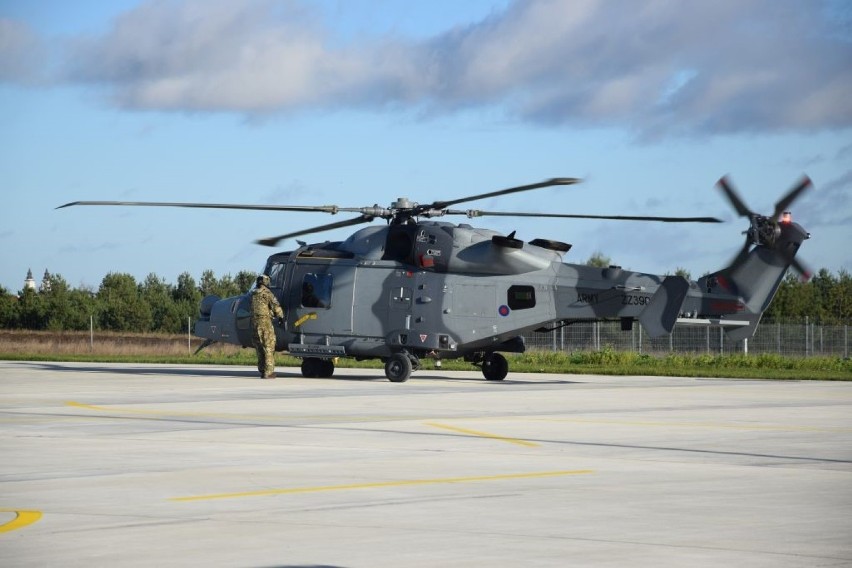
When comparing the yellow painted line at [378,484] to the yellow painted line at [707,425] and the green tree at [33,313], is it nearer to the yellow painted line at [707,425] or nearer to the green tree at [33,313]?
the yellow painted line at [707,425]

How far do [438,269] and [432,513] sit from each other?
66.8 ft

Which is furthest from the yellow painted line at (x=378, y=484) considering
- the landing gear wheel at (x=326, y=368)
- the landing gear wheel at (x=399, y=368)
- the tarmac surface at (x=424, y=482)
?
the landing gear wheel at (x=326, y=368)

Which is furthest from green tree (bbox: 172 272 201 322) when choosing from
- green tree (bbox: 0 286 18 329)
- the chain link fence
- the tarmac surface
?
the tarmac surface

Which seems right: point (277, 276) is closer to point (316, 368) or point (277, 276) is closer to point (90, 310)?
point (316, 368)

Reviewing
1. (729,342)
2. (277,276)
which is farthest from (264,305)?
(729,342)

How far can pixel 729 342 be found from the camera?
5334 centimetres

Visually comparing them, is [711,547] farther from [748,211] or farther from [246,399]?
[748,211]

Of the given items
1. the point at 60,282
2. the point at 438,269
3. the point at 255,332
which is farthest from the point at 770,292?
the point at 60,282

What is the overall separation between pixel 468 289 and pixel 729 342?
26101 mm

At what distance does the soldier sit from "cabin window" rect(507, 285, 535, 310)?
19.5 ft

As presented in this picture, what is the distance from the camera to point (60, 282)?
8444cm

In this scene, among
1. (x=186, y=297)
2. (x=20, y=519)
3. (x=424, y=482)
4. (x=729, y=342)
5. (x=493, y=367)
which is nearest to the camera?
(x=20, y=519)

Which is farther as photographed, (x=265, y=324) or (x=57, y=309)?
(x=57, y=309)

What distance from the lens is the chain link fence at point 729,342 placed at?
51906 millimetres
